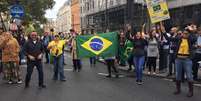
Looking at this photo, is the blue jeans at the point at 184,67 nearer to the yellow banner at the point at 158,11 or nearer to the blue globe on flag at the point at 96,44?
the yellow banner at the point at 158,11

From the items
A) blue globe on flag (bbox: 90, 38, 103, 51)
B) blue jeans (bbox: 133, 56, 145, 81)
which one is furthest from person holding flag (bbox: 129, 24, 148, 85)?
blue globe on flag (bbox: 90, 38, 103, 51)

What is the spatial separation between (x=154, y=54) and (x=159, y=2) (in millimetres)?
2702

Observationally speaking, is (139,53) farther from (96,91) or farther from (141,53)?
(96,91)

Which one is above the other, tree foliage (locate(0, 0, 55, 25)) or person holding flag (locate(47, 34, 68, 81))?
tree foliage (locate(0, 0, 55, 25))

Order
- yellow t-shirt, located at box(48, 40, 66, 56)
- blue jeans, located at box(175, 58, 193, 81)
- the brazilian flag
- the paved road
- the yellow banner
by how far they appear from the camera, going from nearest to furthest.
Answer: the paved road, blue jeans, located at box(175, 58, 193, 81), the yellow banner, yellow t-shirt, located at box(48, 40, 66, 56), the brazilian flag

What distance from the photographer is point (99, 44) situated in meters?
18.2

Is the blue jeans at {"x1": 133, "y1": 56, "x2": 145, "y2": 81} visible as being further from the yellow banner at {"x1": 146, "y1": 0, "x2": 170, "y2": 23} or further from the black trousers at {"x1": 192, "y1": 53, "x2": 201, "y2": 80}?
the black trousers at {"x1": 192, "y1": 53, "x2": 201, "y2": 80}

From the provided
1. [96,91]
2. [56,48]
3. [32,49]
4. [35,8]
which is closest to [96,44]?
[56,48]

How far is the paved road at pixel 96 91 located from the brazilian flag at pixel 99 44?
977 mm

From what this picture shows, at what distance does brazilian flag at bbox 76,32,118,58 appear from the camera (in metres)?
18.2

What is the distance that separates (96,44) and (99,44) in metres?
0.10

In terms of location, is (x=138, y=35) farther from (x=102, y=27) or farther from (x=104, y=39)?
(x=102, y=27)

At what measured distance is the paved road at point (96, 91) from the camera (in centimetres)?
1277

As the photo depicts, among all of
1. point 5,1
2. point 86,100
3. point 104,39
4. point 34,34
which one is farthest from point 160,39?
point 5,1
